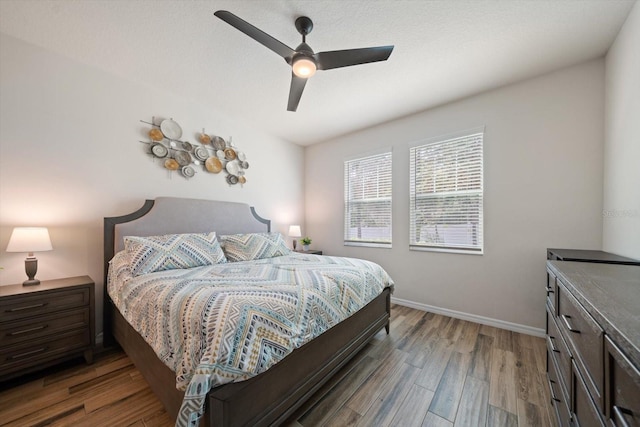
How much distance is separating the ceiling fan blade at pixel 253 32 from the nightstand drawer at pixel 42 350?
8.61 ft

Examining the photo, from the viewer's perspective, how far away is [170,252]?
219 cm

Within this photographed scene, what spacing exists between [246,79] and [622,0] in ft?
9.83

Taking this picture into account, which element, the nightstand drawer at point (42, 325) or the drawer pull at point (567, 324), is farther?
the nightstand drawer at point (42, 325)

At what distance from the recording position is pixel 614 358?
63cm

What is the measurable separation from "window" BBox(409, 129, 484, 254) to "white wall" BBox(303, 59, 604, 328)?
10 cm

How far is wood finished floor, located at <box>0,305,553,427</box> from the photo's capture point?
1.46 m

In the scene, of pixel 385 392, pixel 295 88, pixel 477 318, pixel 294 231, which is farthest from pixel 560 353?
pixel 294 231

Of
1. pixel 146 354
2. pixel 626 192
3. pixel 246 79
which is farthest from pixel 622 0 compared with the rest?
pixel 146 354

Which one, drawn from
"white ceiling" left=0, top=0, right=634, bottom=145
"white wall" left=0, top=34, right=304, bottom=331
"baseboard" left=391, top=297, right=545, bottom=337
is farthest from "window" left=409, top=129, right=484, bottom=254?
"white wall" left=0, top=34, right=304, bottom=331

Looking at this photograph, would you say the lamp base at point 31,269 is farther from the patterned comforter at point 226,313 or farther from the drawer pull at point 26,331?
the patterned comforter at point 226,313

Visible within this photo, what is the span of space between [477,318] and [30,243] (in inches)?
169

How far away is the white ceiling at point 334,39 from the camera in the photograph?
1708 millimetres

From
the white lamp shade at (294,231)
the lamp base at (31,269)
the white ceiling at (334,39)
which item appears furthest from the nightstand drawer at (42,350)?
the white lamp shade at (294,231)

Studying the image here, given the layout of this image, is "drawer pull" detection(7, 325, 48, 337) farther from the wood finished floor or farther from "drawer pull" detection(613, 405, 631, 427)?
"drawer pull" detection(613, 405, 631, 427)
